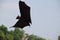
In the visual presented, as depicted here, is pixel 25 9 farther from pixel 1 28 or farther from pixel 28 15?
pixel 1 28

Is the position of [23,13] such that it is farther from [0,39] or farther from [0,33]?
[0,33]

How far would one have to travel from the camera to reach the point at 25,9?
48 centimetres

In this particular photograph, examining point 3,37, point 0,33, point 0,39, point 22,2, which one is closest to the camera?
point 22,2

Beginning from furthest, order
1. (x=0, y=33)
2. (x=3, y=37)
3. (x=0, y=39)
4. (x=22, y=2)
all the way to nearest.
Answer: (x=0, y=33), (x=3, y=37), (x=0, y=39), (x=22, y=2)

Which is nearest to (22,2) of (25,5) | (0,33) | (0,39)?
(25,5)

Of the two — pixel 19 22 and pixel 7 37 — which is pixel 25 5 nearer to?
pixel 19 22

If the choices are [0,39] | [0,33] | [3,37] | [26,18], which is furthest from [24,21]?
[0,33]

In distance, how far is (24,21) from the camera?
1.61 feet

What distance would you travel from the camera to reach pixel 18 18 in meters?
0.48

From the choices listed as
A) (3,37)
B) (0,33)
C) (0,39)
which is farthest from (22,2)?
(0,33)

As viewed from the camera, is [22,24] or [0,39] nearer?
[22,24]

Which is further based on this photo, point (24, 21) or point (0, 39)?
point (0, 39)

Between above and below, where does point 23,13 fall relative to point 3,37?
above

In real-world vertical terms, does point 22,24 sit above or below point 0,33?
above
